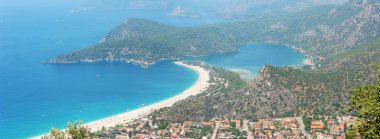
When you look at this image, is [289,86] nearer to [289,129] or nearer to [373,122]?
[289,129]

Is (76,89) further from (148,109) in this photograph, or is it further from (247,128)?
(247,128)

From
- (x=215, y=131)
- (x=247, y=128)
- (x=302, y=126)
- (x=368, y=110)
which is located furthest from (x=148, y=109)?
(x=368, y=110)

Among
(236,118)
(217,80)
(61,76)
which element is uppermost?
(61,76)

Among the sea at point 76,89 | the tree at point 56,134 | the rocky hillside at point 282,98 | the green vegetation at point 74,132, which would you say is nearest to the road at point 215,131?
the rocky hillside at point 282,98

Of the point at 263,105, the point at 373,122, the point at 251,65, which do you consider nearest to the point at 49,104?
the point at 263,105

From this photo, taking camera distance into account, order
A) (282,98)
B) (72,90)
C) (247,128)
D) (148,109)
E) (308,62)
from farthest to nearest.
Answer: (308,62) → (72,90) → (148,109) → (282,98) → (247,128)

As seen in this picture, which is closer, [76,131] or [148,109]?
[76,131]

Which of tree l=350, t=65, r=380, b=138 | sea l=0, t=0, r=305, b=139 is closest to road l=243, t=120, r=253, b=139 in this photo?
sea l=0, t=0, r=305, b=139

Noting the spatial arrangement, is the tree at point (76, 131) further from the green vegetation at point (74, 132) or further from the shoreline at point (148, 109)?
the shoreline at point (148, 109)
